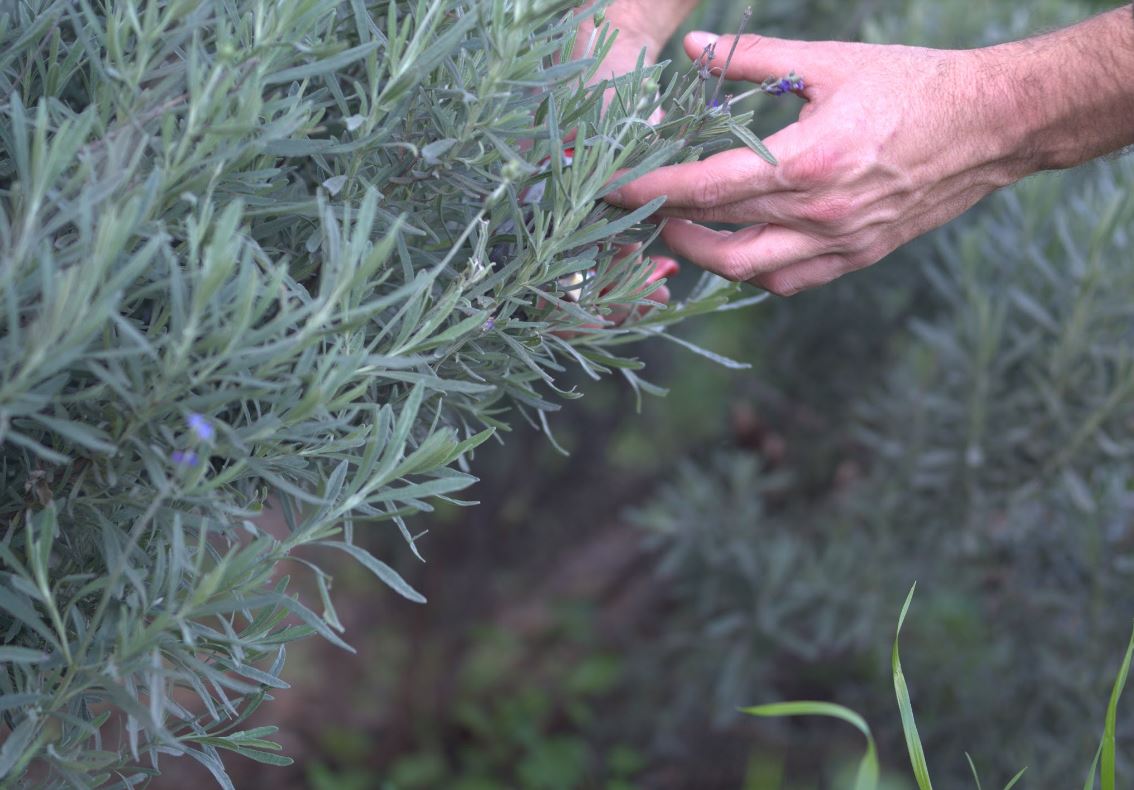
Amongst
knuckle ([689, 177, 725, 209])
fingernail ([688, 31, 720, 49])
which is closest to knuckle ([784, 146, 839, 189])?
knuckle ([689, 177, 725, 209])

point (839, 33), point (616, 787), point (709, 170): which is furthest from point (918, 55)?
point (616, 787)

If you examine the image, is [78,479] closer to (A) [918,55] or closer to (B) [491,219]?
(B) [491,219]

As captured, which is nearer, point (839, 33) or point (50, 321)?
point (50, 321)

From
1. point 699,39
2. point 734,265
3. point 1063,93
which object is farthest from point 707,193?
point 1063,93

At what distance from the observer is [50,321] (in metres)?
0.78

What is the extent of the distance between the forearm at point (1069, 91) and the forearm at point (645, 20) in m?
0.56

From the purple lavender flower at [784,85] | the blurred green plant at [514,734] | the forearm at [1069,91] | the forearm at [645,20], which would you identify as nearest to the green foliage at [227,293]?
the purple lavender flower at [784,85]

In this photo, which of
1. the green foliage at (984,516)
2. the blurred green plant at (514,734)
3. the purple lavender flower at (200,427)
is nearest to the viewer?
the purple lavender flower at (200,427)

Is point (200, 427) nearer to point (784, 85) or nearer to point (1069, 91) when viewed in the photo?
point (784, 85)

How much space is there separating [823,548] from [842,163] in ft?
6.33

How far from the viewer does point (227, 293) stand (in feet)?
3.02

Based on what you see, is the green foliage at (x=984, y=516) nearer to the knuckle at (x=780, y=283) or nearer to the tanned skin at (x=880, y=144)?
the tanned skin at (x=880, y=144)

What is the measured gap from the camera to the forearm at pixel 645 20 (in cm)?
175

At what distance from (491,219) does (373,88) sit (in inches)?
8.7
